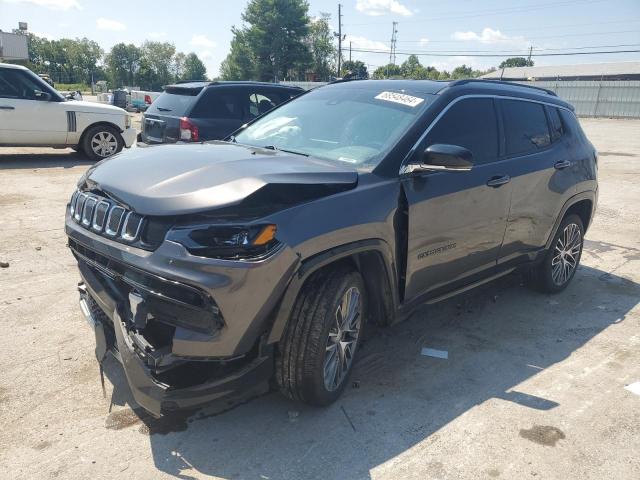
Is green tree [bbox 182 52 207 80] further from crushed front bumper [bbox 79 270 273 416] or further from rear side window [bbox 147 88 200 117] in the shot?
crushed front bumper [bbox 79 270 273 416]

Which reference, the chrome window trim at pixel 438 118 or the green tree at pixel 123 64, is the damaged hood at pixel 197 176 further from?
the green tree at pixel 123 64

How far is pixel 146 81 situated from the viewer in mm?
104750

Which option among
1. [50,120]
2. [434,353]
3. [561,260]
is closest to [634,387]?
[434,353]

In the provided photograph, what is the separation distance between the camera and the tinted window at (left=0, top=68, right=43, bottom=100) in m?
10.4

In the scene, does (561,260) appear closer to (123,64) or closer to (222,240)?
(222,240)

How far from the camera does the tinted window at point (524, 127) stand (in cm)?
434

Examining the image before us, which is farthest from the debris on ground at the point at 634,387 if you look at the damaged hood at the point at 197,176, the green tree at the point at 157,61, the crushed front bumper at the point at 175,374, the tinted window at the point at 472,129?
the green tree at the point at 157,61

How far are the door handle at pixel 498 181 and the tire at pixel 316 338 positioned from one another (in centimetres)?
145

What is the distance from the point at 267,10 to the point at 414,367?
242 ft

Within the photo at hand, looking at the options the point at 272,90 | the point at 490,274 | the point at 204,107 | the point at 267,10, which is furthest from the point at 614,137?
the point at 267,10

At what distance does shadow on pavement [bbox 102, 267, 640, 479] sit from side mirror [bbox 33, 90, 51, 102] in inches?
359

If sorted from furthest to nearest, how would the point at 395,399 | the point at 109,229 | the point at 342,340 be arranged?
1. the point at 395,399
2. the point at 342,340
3. the point at 109,229

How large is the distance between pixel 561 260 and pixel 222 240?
385cm

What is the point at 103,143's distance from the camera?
11812 mm
